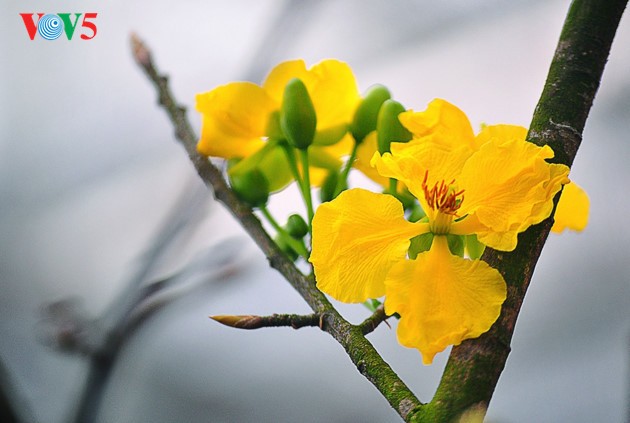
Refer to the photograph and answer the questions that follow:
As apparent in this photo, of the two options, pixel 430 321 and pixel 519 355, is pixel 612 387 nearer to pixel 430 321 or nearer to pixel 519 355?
pixel 519 355

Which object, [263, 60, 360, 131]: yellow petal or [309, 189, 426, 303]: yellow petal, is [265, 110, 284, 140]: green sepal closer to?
[263, 60, 360, 131]: yellow petal

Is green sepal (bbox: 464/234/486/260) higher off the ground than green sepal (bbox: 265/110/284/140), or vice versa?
green sepal (bbox: 265/110/284/140)

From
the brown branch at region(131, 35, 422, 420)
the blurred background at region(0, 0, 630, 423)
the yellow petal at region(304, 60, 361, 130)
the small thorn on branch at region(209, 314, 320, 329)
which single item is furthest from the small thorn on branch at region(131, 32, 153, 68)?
the blurred background at region(0, 0, 630, 423)

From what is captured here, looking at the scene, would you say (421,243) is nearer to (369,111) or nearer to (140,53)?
(369,111)

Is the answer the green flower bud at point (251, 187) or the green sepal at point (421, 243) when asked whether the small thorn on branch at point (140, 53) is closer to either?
the green flower bud at point (251, 187)

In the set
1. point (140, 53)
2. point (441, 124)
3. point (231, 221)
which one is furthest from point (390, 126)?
point (231, 221)

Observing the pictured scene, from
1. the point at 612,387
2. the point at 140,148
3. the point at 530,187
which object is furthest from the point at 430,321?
the point at 612,387

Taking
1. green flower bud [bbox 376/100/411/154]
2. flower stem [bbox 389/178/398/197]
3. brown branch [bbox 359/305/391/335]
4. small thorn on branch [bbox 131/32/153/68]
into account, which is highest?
small thorn on branch [bbox 131/32/153/68]

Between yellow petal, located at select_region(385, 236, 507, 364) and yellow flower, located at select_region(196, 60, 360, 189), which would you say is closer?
yellow petal, located at select_region(385, 236, 507, 364)
